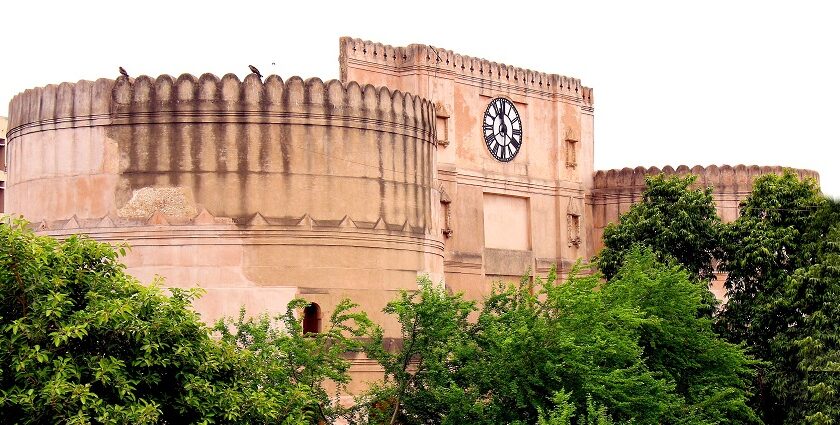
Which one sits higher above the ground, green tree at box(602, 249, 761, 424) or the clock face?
the clock face

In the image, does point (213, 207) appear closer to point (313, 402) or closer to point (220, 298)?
point (220, 298)

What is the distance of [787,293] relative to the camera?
1549 inches

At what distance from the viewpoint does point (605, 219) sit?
52.1 metres

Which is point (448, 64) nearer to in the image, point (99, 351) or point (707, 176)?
point (707, 176)

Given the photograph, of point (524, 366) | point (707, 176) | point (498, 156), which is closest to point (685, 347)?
point (524, 366)

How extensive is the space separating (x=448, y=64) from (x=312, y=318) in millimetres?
12822

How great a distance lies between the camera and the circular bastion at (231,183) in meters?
33.7

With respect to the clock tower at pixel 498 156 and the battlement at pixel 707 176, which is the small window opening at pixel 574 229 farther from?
the battlement at pixel 707 176

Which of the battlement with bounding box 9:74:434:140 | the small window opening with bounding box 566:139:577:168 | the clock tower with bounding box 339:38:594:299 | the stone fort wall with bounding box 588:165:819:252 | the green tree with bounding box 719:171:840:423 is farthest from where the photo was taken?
the stone fort wall with bounding box 588:165:819:252

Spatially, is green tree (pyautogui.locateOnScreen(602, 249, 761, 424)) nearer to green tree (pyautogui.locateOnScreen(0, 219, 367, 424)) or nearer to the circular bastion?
the circular bastion

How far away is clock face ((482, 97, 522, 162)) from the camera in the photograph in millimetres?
46719

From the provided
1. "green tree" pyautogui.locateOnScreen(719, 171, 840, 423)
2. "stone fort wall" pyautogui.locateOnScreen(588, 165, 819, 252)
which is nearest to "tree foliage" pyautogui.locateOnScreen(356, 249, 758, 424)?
"green tree" pyautogui.locateOnScreen(719, 171, 840, 423)

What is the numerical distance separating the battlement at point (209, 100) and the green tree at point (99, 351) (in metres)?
8.89

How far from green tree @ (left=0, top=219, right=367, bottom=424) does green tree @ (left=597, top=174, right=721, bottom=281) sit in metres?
19.0
